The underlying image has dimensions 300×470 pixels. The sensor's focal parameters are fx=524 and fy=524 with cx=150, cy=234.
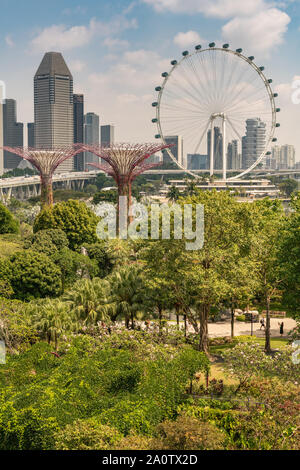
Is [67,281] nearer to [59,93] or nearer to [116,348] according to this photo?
[116,348]

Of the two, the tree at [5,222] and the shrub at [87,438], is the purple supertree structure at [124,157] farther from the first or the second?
the shrub at [87,438]

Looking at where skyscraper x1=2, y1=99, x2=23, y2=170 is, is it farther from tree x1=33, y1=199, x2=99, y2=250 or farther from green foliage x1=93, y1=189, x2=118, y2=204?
tree x1=33, y1=199, x2=99, y2=250

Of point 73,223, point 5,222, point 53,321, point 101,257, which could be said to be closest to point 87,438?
point 53,321

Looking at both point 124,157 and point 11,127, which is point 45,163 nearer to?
point 124,157

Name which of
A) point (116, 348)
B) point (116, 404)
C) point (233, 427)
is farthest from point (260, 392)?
point (116, 348)

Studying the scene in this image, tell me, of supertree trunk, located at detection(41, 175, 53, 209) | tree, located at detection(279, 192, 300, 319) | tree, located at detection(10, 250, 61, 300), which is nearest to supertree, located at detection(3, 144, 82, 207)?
supertree trunk, located at detection(41, 175, 53, 209)

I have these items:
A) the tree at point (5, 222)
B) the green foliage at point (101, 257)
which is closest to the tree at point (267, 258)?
the green foliage at point (101, 257)
